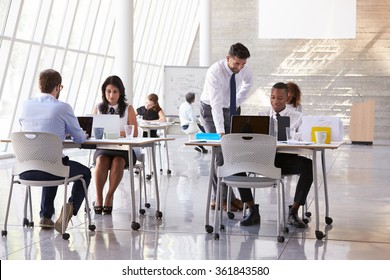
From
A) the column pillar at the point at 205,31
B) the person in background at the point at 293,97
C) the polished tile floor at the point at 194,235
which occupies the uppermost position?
the column pillar at the point at 205,31

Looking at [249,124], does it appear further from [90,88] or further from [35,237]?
[90,88]

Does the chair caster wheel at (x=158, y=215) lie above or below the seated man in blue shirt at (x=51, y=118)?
below

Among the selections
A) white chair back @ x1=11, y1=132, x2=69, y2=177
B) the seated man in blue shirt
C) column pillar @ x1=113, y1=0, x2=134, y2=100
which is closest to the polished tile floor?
the seated man in blue shirt

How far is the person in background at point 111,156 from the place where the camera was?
6.58 metres

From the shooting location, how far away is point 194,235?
5.59 metres

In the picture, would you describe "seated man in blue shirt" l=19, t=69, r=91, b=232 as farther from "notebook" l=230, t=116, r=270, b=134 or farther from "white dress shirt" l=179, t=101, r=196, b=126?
"white dress shirt" l=179, t=101, r=196, b=126

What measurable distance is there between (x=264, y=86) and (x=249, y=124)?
1681 centimetres

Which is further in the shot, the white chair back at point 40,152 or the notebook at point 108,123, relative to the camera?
the notebook at point 108,123

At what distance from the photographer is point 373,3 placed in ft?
69.8

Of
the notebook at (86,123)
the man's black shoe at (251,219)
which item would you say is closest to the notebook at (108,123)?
the notebook at (86,123)

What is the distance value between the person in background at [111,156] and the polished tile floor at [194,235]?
20cm

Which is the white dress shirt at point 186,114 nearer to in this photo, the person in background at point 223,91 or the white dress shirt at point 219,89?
the person in background at point 223,91

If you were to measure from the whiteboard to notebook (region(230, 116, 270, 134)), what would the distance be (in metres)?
11.8

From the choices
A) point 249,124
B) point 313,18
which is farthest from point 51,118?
point 313,18
